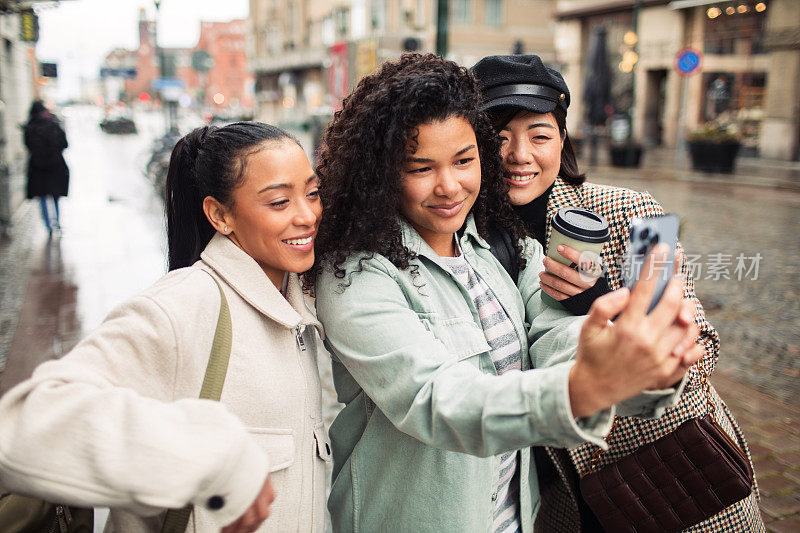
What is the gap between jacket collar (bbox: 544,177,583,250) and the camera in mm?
2174

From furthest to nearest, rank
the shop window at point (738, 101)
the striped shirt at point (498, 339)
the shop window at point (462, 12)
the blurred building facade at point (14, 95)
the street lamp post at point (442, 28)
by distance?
1. the shop window at point (462, 12)
2. the shop window at point (738, 101)
3. the blurred building facade at point (14, 95)
4. the street lamp post at point (442, 28)
5. the striped shirt at point (498, 339)

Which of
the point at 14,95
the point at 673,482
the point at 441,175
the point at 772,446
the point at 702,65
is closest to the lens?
the point at 441,175

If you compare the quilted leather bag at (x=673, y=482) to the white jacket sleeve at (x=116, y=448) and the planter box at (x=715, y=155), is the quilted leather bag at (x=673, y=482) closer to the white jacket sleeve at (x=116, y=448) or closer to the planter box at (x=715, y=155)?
the white jacket sleeve at (x=116, y=448)

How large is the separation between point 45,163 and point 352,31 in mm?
33021

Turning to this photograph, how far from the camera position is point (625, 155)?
18016 millimetres

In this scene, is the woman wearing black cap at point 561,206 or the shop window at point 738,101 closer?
the woman wearing black cap at point 561,206

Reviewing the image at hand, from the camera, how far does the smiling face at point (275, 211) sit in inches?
59.6

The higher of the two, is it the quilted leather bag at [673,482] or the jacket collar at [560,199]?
the jacket collar at [560,199]

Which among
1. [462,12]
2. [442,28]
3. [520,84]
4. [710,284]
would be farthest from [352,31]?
[520,84]

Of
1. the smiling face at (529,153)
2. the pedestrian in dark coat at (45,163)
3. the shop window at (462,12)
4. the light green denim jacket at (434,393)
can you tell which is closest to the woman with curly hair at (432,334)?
the light green denim jacket at (434,393)

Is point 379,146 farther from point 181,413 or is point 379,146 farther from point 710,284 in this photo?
point 710,284

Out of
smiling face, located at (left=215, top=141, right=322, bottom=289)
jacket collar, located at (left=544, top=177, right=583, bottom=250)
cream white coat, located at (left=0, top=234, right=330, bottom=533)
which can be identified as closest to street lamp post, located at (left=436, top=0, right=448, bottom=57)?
jacket collar, located at (left=544, top=177, right=583, bottom=250)

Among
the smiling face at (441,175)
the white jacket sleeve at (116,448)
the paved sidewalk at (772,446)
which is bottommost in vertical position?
the paved sidewalk at (772,446)

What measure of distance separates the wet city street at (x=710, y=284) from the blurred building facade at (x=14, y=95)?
3498 mm
